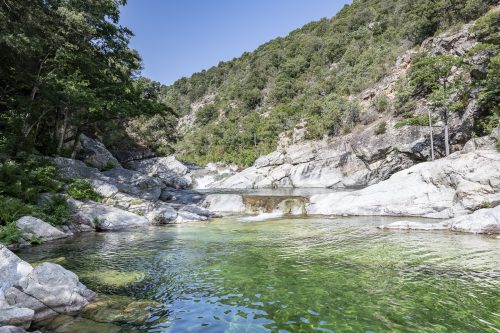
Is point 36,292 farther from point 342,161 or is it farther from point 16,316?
point 342,161

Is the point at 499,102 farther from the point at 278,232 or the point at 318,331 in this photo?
the point at 318,331

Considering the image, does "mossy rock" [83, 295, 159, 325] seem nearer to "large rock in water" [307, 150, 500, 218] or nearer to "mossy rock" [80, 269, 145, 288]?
"mossy rock" [80, 269, 145, 288]

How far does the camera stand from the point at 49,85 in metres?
22.1

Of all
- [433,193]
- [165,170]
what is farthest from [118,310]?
[165,170]

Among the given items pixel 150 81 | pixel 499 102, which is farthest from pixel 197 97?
pixel 499 102

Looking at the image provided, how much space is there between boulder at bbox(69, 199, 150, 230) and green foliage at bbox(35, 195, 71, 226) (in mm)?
804

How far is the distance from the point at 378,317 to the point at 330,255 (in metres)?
5.73

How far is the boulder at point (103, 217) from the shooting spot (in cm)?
1950

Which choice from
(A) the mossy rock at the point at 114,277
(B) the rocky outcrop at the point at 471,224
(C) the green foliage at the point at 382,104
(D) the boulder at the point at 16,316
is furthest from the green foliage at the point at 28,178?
(C) the green foliage at the point at 382,104

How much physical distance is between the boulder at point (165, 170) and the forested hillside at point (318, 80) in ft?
81.8

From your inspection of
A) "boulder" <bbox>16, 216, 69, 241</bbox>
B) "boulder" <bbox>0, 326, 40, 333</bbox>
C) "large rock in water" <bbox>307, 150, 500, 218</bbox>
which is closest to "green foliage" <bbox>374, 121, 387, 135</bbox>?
"large rock in water" <bbox>307, 150, 500, 218</bbox>

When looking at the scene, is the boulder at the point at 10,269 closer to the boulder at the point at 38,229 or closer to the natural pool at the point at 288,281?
the natural pool at the point at 288,281

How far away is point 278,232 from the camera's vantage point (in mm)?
18094

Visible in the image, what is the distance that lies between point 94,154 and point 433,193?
31691mm
